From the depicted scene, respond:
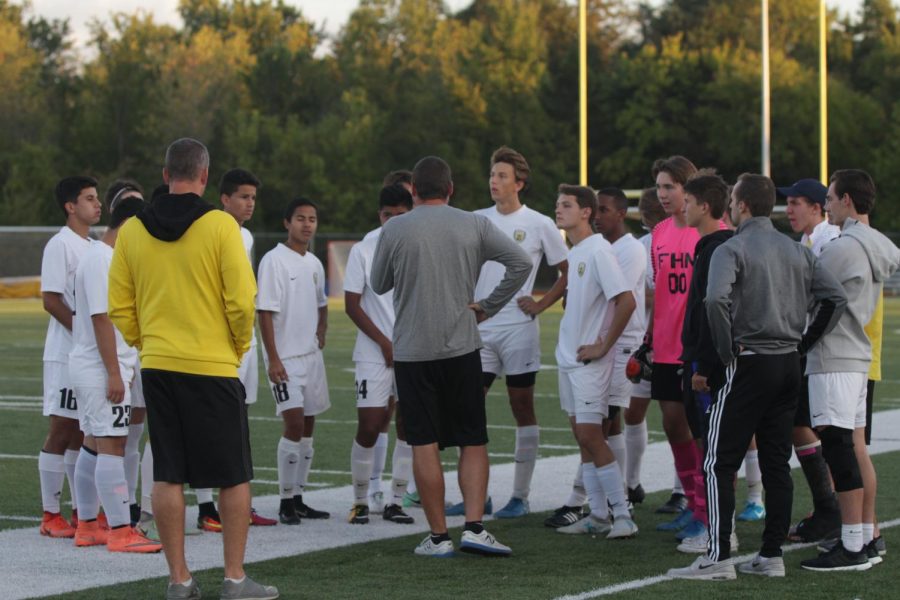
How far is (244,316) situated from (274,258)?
91.3 inches

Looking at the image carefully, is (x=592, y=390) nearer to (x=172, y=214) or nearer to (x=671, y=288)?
(x=671, y=288)

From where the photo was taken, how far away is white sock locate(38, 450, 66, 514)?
811 centimetres

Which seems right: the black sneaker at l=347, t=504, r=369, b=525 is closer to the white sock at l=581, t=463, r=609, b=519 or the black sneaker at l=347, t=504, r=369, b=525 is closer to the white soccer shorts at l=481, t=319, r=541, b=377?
the white soccer shorts at l=481, t=319, r=541, b=377

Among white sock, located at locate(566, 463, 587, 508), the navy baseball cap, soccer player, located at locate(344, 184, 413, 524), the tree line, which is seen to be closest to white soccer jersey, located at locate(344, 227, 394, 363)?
soccer player, located at locate(344, 184, 413, 524)

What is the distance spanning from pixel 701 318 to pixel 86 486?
10.8ft

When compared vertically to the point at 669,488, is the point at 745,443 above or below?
above

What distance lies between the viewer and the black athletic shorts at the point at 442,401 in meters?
7.54

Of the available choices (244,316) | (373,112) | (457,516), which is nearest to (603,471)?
(457,516)

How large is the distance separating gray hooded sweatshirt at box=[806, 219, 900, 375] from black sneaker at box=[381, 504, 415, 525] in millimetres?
2583

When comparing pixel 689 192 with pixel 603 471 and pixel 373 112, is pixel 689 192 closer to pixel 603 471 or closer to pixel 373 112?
pixel 603 471

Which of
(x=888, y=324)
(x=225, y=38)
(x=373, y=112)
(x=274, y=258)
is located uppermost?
(x=225, y=38)

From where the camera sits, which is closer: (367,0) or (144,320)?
(144,320)

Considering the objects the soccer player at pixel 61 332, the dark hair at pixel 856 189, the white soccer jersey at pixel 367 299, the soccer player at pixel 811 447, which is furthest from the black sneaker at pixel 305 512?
the dark hair at pixel 856 189

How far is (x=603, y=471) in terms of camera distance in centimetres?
807
